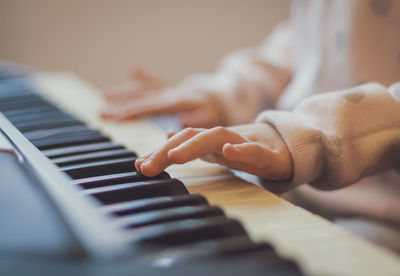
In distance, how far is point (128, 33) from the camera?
1954mm

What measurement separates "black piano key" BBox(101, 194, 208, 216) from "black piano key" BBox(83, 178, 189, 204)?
Answer: 15 millimetres

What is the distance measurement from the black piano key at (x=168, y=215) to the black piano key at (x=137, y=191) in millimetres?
41

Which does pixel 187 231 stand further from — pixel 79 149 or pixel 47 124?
pixel 47 124

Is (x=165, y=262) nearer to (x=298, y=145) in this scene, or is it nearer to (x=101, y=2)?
(x=298, y=145)

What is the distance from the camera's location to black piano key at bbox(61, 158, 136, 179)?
0.37m

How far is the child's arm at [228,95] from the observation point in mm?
773

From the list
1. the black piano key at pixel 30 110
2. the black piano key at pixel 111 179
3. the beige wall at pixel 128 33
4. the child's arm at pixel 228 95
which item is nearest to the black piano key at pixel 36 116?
the black piano key at pixel 30 110

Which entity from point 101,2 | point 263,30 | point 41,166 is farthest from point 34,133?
point 263,30

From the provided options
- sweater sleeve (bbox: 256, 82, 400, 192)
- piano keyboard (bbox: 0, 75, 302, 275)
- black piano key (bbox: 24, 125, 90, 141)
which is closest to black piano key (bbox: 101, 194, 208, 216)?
piano keyboard (bbox: 0, 75, 302, 275)

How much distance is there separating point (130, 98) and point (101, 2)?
3.85 ft

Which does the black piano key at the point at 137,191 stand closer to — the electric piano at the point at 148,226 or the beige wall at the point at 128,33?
the electric piano at the point at 148,226

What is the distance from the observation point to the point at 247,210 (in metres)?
0.32

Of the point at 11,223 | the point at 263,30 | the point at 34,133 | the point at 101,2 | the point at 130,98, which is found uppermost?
the point at 101,2

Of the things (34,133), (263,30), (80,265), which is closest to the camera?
(80,265)
